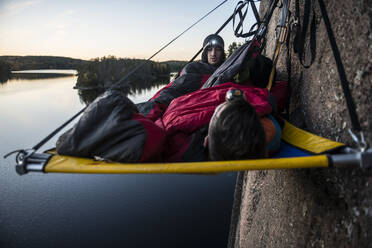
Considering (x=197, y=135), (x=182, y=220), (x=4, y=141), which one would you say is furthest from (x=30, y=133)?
(x=197, y=135)

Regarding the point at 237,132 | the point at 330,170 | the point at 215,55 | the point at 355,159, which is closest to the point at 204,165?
the point at 237,132

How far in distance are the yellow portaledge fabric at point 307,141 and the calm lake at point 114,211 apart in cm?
770

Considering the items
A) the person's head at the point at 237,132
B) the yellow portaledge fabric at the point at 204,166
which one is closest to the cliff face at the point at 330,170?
the yellow portaledge fabric at the point at 204,166

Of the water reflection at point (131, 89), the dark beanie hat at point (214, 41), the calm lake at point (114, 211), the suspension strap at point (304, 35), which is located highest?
the water reflection at point (131, 89)

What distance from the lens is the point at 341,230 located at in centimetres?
96

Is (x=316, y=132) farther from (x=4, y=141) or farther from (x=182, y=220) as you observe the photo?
(x=4, y=141)

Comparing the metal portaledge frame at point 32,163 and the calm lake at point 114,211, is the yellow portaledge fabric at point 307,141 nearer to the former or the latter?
the metal portaledge frame at point 32,163

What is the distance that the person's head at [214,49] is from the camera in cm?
250

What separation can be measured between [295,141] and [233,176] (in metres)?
11.1

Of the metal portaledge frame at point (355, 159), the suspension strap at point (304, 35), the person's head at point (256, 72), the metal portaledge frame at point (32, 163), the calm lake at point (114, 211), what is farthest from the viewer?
the calm lake at point (114, 211)

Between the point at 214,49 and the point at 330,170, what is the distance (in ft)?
5.88

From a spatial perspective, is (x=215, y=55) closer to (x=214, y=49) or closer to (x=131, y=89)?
(x=214, y=49)

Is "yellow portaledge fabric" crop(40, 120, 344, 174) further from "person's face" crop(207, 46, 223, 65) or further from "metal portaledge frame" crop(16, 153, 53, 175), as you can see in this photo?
"person's face" crop(207, 46, 223, 65)

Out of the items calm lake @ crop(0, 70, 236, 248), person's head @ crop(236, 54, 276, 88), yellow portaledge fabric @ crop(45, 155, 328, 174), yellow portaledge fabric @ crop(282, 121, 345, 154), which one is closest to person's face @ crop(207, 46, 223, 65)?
person's head @ crop(236, 54, 276, 88)
